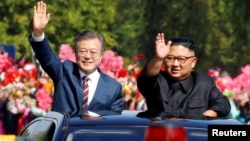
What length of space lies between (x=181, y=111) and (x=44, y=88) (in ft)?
65.0

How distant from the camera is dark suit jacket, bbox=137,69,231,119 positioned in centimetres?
1012

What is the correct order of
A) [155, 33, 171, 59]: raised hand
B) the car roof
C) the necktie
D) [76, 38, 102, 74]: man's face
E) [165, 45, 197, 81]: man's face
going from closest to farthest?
the car roof → [155, 33, 171, 59]: raised hand → [165, 45, 197, 81]: man's face → the necktie → [76, 38, 102, 74]: man's face

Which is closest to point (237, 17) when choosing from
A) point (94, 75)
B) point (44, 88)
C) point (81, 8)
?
point (81, 8)

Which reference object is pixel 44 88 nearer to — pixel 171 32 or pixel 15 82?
pixel 15 82

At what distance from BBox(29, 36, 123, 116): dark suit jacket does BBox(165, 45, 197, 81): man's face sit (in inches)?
21.0

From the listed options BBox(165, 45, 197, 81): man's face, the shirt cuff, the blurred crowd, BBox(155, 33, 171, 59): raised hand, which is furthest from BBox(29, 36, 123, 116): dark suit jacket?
the blurred crowd

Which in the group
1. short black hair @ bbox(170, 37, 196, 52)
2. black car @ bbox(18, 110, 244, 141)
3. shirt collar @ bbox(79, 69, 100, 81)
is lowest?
black car @ bbox(18, 110, 244, 141)

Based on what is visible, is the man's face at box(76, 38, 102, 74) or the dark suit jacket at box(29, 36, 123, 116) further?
the man's face at box(76, 38, 102, 74)

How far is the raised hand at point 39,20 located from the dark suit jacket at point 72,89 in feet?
0.60

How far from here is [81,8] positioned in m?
59.9

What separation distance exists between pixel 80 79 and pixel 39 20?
2.19 feet

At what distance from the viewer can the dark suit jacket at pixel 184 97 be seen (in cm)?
1012

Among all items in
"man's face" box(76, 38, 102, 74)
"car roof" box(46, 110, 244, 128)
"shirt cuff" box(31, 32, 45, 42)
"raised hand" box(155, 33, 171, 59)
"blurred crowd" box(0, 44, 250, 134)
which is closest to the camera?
"car roof" box(46, 110, 244, 128)

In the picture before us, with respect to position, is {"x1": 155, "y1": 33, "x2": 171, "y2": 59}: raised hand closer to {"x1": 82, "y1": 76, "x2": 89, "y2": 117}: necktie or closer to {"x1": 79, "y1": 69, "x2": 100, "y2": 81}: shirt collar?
{"x1": 82, "y1": 76, "x2": 89, "y2": 117}: necktie
